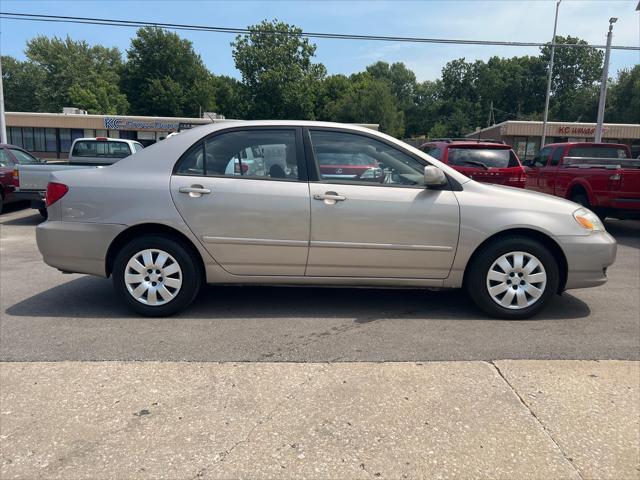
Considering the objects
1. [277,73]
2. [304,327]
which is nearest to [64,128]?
[277,73]

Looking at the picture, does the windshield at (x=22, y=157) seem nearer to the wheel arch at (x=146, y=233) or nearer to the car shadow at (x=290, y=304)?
the car shadow at (x=290, y=304)

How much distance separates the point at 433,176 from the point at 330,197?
0.90 m

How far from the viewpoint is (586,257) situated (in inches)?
182

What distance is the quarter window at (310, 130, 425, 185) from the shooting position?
460cm

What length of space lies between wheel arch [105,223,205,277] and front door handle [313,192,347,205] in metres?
1.18

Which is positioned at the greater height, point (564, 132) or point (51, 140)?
point (564, 132)

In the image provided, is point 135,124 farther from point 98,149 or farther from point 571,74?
point 571,74

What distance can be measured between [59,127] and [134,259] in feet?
141

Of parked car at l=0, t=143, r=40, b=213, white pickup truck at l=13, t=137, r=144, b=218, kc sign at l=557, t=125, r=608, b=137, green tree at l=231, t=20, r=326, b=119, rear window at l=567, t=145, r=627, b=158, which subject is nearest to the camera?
white pickup truck at l=13, t=137, r=144, b=218

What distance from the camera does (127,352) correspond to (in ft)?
12.6

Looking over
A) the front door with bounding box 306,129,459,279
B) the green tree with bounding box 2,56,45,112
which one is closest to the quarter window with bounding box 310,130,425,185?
the front door with bounding box 306,129,459,279

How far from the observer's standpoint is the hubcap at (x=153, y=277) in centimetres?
450

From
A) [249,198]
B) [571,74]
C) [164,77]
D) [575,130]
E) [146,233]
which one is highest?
[571,74]

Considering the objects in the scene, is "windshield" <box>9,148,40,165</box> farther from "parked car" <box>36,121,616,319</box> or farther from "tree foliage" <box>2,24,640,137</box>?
"tree foliage" <box>2,24,640,137</box>
